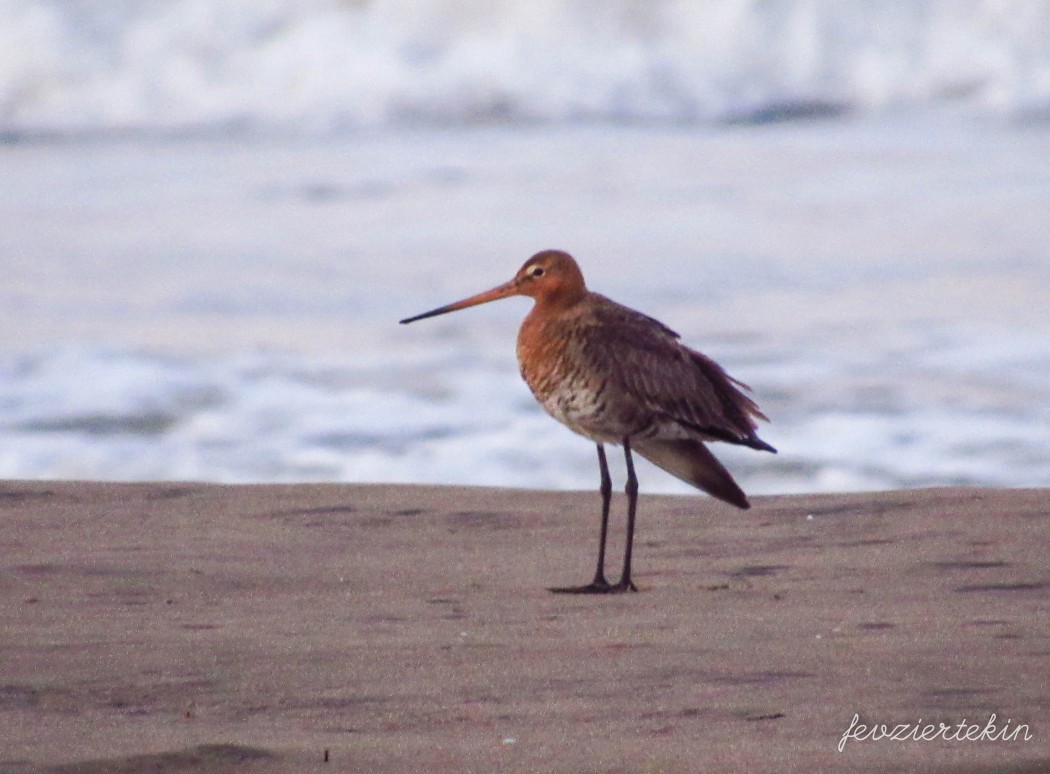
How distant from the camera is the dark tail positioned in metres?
6.01

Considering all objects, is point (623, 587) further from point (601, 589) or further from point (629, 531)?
point (629, 531)

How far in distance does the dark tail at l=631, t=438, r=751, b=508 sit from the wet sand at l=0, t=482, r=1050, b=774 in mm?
179

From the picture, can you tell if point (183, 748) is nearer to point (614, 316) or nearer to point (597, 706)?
point (597, 706)

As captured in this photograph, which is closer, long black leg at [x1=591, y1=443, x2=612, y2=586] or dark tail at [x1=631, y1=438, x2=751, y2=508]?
long black leg at [x1=591, y1=443, x2=612, y2=586]

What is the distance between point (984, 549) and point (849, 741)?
2.10 m

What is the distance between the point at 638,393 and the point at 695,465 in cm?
32

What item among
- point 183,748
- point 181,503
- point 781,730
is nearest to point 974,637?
point 781,730

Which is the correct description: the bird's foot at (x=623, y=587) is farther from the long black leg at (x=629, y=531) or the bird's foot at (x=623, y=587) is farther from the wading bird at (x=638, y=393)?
the wading bird at (x=638, y=393)

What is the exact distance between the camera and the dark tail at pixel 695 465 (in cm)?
601

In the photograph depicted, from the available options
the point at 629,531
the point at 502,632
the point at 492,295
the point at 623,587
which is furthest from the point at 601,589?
the point at 492,295
